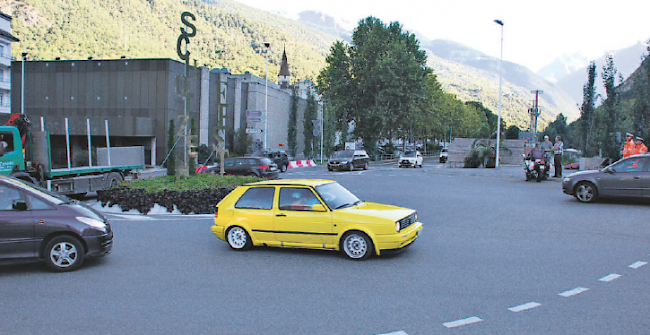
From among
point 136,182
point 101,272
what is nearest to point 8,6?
point 136,182

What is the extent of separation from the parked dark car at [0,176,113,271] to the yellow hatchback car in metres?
2.32

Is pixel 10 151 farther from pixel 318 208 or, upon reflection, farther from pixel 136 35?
pixel 136 35

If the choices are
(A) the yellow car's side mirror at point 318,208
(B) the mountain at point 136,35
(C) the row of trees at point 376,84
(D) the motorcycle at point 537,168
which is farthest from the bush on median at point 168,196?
(B) the mountain at point 136,35

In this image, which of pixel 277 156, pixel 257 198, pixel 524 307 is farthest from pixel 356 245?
pixel 277 156

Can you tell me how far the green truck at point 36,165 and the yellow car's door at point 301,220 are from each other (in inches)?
385

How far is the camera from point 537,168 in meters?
24.2

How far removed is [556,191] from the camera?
2003cm

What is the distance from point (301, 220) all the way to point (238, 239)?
4.47 feet

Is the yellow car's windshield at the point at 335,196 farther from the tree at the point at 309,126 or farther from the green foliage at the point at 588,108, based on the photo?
the tree at the point at 309,126

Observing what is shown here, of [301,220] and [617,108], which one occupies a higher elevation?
[617,108]

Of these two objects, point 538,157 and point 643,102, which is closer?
point 538,157

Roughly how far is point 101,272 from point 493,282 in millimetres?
5711

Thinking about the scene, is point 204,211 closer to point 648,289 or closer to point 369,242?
point 369,242

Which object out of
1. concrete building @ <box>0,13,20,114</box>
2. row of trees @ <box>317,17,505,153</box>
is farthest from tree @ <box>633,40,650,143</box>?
concrete building @ <box>0,13,20,114</box>
